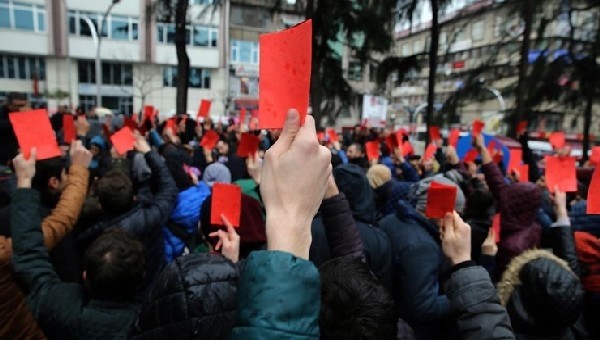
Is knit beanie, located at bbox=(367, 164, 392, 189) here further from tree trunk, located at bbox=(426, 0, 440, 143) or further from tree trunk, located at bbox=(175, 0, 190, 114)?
tree trunk, located at bbox=(175, 0, 190, 114)

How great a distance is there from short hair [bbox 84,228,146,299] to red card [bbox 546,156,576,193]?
270cm

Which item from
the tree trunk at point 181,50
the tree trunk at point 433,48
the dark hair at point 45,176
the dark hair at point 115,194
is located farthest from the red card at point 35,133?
the tree trunk at point 181,50

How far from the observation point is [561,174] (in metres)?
3.11

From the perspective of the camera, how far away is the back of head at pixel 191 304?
1172 millimetres

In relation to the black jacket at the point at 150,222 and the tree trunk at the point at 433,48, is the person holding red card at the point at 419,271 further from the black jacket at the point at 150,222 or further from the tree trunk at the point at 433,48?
the tree trunk at the point at 433,48

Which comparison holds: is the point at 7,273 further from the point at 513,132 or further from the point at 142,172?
the point at 513,132

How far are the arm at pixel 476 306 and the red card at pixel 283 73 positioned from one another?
998 millimetres

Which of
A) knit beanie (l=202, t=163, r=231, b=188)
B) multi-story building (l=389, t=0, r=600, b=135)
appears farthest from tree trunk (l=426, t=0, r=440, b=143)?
knit beanie (l=202, t=163, r=231, b=188)

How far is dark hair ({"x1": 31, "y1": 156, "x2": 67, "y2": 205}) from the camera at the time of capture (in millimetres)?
2975

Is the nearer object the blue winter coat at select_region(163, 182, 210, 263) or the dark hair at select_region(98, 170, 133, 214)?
the dark hair at select_region(98, 170, 133, 214)

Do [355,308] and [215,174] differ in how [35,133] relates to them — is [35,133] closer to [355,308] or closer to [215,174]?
[355,308]

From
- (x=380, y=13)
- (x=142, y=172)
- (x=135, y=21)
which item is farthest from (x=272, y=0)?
(x=135, y=21)

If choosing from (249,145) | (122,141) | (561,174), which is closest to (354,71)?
(249,145)

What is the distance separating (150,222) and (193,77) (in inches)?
1622
